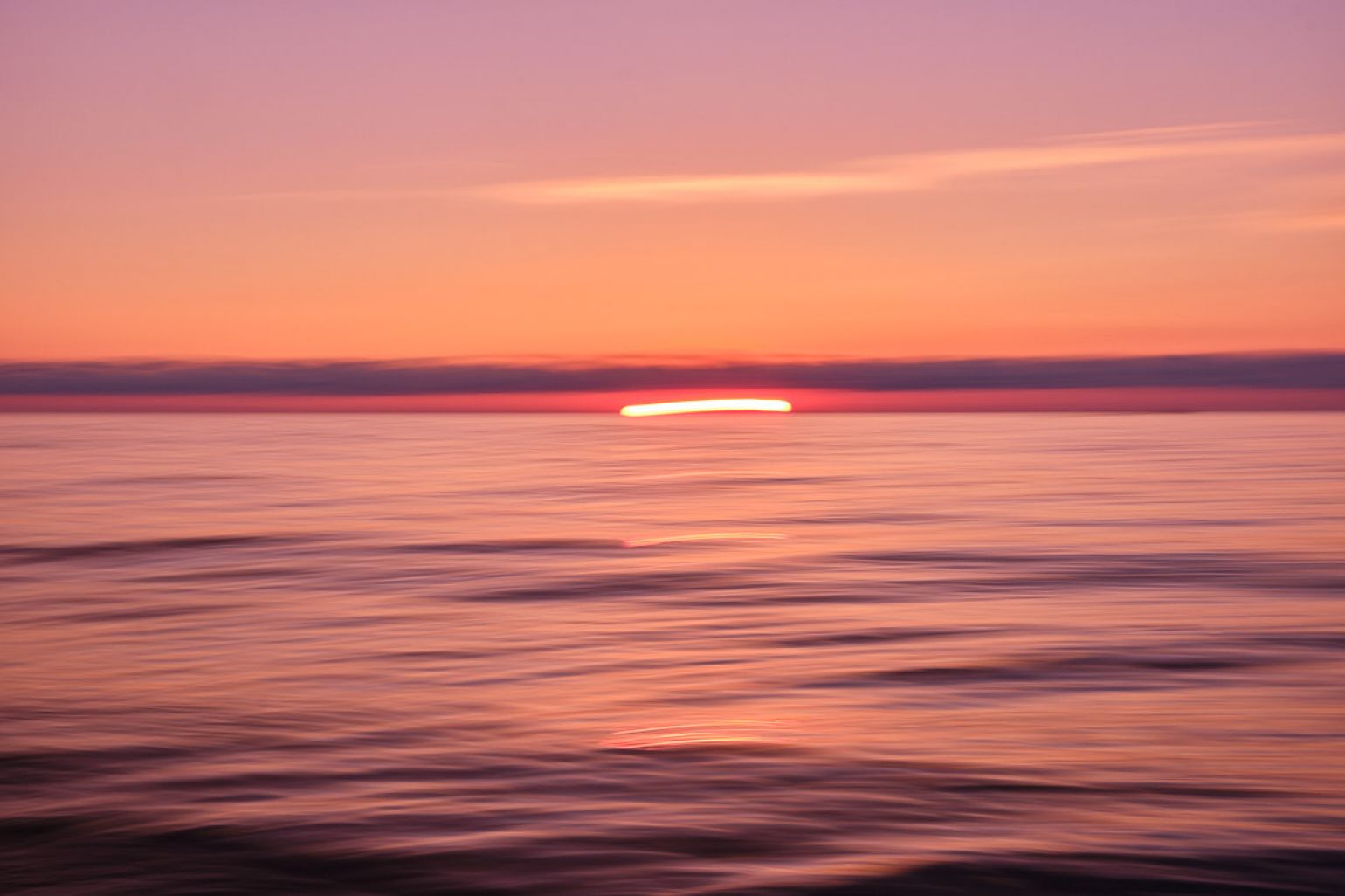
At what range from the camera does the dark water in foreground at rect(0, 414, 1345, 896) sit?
5.75m

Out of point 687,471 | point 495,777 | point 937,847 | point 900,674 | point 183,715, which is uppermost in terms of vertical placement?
point 687,471

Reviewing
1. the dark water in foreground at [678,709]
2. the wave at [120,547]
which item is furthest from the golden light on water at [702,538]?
the wave at [120,547]

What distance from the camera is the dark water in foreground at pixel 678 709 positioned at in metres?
5.75

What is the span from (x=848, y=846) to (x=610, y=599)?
8.05 m

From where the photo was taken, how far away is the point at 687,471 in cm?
→ 4041

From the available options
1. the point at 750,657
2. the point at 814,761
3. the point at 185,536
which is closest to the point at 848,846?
the point at 814,761

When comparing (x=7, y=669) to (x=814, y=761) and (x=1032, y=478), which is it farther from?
(x=1032, y=478)

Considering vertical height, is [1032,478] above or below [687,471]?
below

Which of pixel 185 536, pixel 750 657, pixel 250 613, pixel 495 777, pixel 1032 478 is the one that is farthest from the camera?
pixel 1032 478

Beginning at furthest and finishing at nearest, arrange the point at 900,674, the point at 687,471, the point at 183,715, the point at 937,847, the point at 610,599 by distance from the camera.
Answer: the point at 687,471 → the point at 610,599 → the point at 900,674 → the point at 183,715 → the point at 937,847

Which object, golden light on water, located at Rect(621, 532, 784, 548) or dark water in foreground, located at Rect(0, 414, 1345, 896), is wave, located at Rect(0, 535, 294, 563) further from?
golden light on water, located at Rect(621, 532, 784, 548)

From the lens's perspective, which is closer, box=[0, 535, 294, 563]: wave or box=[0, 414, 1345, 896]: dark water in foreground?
box=[0, 414, 1345, 896]: dark water in foreground

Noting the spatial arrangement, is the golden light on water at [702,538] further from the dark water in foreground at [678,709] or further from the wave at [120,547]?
the wave at [120,547]

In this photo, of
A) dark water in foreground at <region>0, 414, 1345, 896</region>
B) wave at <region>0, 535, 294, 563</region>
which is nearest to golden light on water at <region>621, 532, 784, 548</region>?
dark water in foreground at <region>0, 414, 1345, 896</region>
